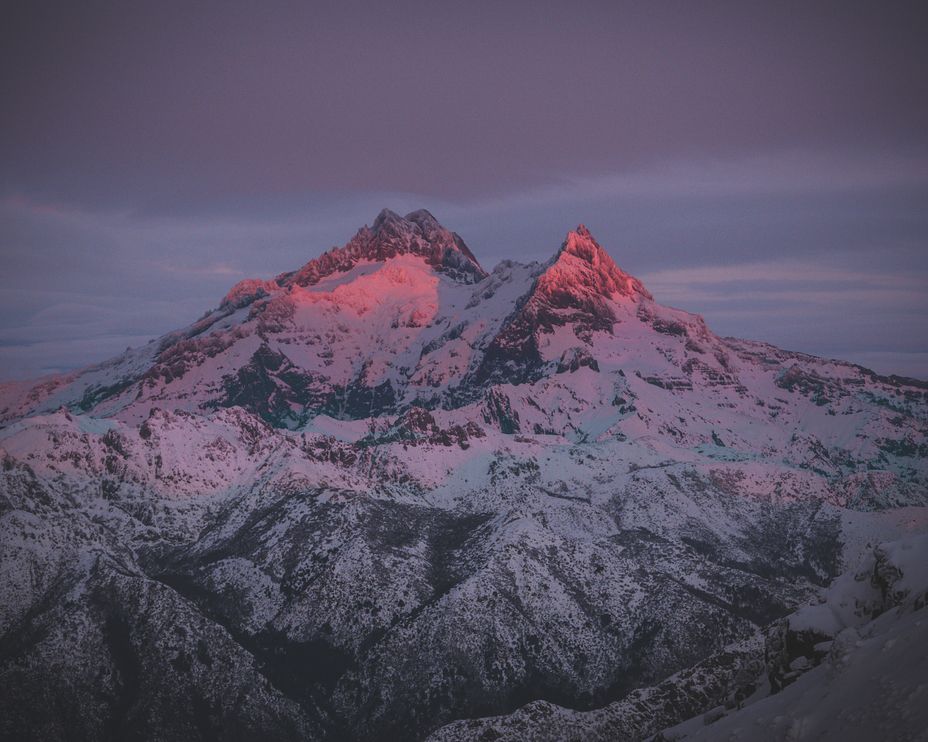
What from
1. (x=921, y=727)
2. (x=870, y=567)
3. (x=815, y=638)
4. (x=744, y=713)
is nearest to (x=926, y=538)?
(x=870, y=567)

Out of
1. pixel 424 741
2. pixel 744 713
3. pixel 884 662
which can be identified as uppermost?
pixel 884 662

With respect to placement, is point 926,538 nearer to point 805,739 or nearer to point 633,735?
point 805,739

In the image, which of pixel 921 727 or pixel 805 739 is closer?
pixel 921 727

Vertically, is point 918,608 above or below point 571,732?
above

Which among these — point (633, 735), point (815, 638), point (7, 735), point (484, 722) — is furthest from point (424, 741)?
point (815, 638)

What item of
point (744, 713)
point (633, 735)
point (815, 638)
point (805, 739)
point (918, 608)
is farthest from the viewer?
point (633, 735)

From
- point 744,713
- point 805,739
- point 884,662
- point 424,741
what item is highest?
point 884,662

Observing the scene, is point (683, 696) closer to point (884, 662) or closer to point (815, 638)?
point (815, 638)

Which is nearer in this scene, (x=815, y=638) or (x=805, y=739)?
(x=805, y=739)

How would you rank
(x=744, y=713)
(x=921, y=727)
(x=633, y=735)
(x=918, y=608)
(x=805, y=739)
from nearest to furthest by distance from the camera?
1. (x=921, y=727)
2. (x=805, y=739)
3. (x=918, y=608)
4. (x=744, y=713)
5. (x=633, y=735)
